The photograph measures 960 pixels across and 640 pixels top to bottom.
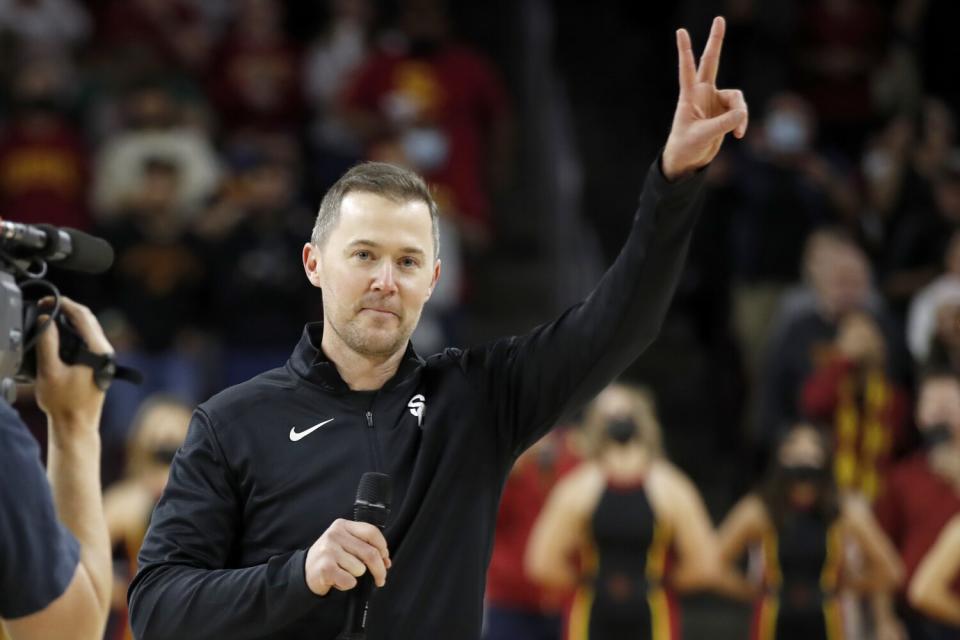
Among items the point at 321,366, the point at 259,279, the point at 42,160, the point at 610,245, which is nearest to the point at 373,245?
the point at 321,366

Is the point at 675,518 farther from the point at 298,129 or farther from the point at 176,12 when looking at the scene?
the point at 176,12

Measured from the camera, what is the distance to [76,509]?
11.1 ft

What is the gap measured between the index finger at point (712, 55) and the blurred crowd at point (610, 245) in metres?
4.94

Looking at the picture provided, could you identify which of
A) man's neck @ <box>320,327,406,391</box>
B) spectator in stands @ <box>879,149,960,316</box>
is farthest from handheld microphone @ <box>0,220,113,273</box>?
spectator in stands @ <box>879,149,960,316</box>

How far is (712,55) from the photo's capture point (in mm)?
2934

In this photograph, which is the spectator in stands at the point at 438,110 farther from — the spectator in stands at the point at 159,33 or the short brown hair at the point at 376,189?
the short brown hair at the point at 376,189

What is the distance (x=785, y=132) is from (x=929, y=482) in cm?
332

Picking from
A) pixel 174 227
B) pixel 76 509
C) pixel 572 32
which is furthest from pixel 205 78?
pixel 76 509

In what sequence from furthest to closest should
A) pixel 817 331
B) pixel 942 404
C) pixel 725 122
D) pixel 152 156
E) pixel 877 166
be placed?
1. pixel 877 166
2. pixel 152 156
3. pixel 817 331
4. pixel 942 404
5. pixel 725 122

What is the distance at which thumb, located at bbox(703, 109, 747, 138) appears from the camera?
2.88 m

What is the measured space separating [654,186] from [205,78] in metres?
8.89

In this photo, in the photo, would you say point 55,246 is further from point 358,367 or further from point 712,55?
point 712,55

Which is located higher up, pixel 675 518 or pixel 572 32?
pixel 572 32

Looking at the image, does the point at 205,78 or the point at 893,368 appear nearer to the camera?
the point at 893,368
